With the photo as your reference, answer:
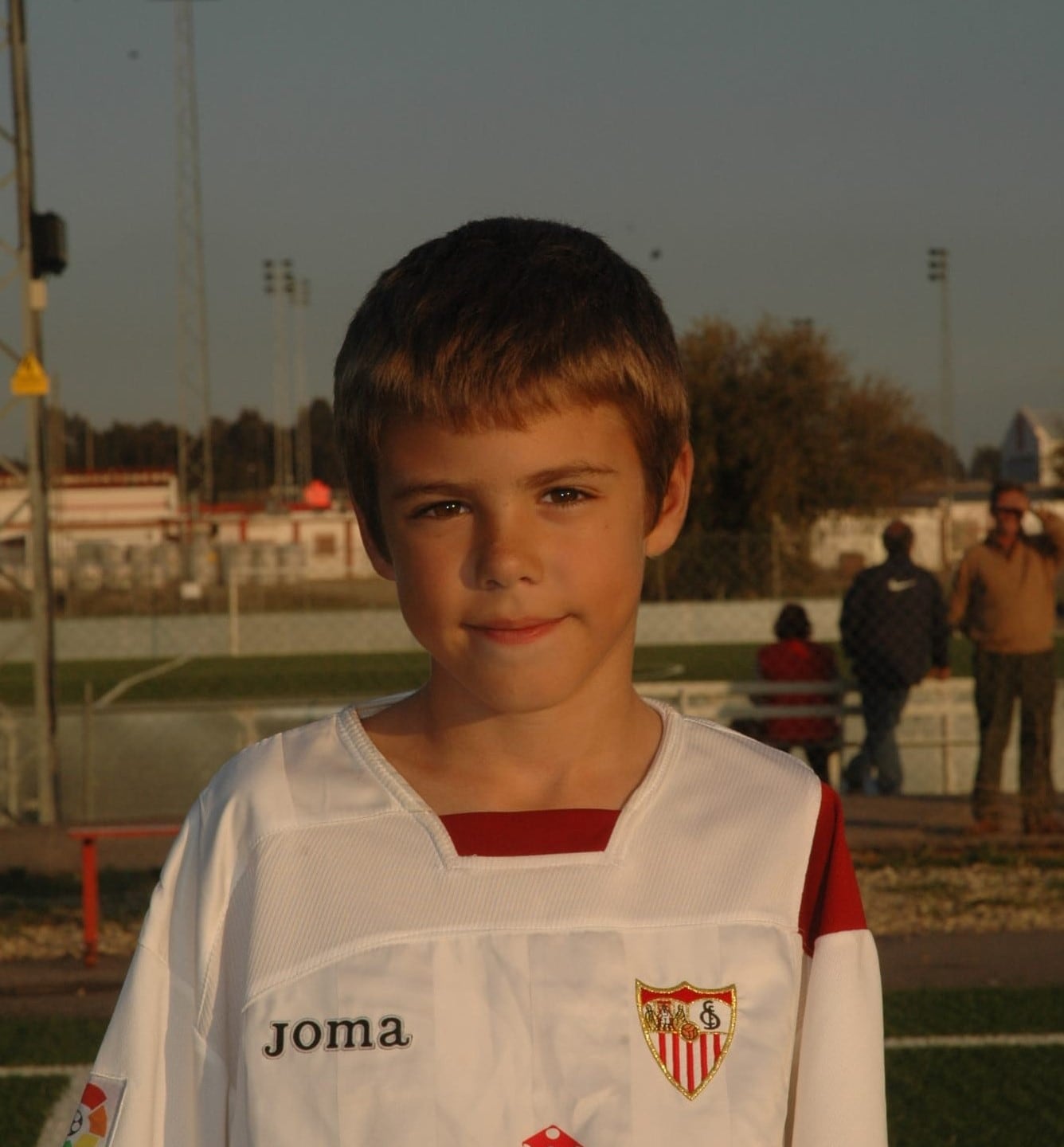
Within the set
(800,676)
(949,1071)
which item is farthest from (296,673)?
(949,1071)

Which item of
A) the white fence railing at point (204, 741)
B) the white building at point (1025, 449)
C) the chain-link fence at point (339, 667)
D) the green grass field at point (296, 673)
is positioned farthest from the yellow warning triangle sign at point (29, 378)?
the white building at point (1025, 449)

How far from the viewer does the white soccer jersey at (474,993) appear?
1.39 meters

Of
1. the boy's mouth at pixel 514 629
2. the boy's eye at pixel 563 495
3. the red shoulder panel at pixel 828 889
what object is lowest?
the red shoulder panel at pixel 828 889

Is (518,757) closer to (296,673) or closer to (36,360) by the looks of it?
(36,360)

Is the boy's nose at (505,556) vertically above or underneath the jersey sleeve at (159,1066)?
above

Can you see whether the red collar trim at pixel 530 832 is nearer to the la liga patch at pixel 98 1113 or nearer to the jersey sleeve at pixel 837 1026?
the jersey sleeve at pixel 837 1026

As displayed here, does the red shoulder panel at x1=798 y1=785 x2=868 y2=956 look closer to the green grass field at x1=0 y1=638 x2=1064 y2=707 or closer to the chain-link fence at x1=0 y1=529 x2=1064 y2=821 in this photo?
the chain-link fence at x1=0 y1=529 x2=1064 y2=821

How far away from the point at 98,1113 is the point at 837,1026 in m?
0.65

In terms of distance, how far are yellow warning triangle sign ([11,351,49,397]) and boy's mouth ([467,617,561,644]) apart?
24.4 ft

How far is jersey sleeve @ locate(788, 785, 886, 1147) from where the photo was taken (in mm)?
A: 1436

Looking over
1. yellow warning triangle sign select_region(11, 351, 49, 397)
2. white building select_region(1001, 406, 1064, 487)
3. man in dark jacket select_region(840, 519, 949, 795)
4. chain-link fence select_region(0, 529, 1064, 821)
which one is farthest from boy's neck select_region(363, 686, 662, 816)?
white building select_region(1001, 406, 1064, 487)

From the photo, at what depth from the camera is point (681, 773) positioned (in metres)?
1.55

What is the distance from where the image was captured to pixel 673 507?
1.68 meters

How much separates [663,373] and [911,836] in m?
6.89
